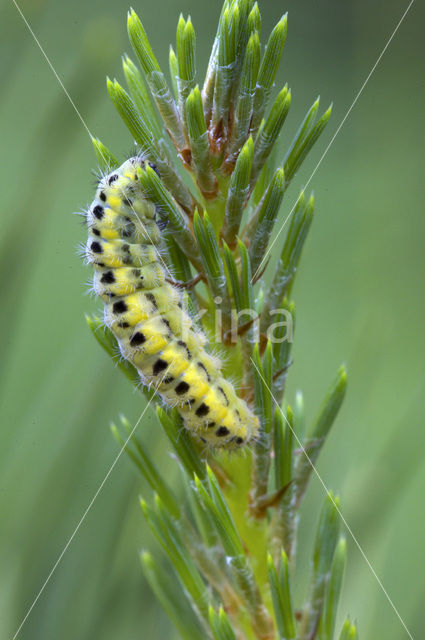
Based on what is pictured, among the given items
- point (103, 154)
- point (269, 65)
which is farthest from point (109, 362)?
point (269, 65)

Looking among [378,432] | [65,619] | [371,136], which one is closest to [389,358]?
[378,432]

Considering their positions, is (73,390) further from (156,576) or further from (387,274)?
(387,274)

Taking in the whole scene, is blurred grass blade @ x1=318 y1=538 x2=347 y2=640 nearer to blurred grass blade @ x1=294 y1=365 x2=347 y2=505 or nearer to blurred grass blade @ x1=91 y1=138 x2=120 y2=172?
blurred grass blade @ x1=294 y1=365 x2=347 y2=505

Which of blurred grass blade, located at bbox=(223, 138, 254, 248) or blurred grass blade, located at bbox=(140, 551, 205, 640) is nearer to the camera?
blurred grass blade, located at bbox=(223, 138, 254, 248)

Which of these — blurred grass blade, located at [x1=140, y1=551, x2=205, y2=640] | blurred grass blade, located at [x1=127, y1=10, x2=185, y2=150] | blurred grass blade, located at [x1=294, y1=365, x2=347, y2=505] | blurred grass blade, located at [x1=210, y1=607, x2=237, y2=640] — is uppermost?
blurred grass blade, located at [x1=127, y1=10, x2=185, y2=150]

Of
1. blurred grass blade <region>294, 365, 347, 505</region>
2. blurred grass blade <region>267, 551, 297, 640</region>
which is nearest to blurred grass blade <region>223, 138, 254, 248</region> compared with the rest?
blurred grass blade <region>294, 365, 347, 505</region>

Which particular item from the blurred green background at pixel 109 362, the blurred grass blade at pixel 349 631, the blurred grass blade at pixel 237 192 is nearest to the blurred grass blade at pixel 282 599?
the blurred grass blade at pixel 349 631

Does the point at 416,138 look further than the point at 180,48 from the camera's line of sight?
Yes

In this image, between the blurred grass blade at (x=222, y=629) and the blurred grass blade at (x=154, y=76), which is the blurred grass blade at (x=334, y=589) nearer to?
the blurred grass blade at (x=222, y=629)
